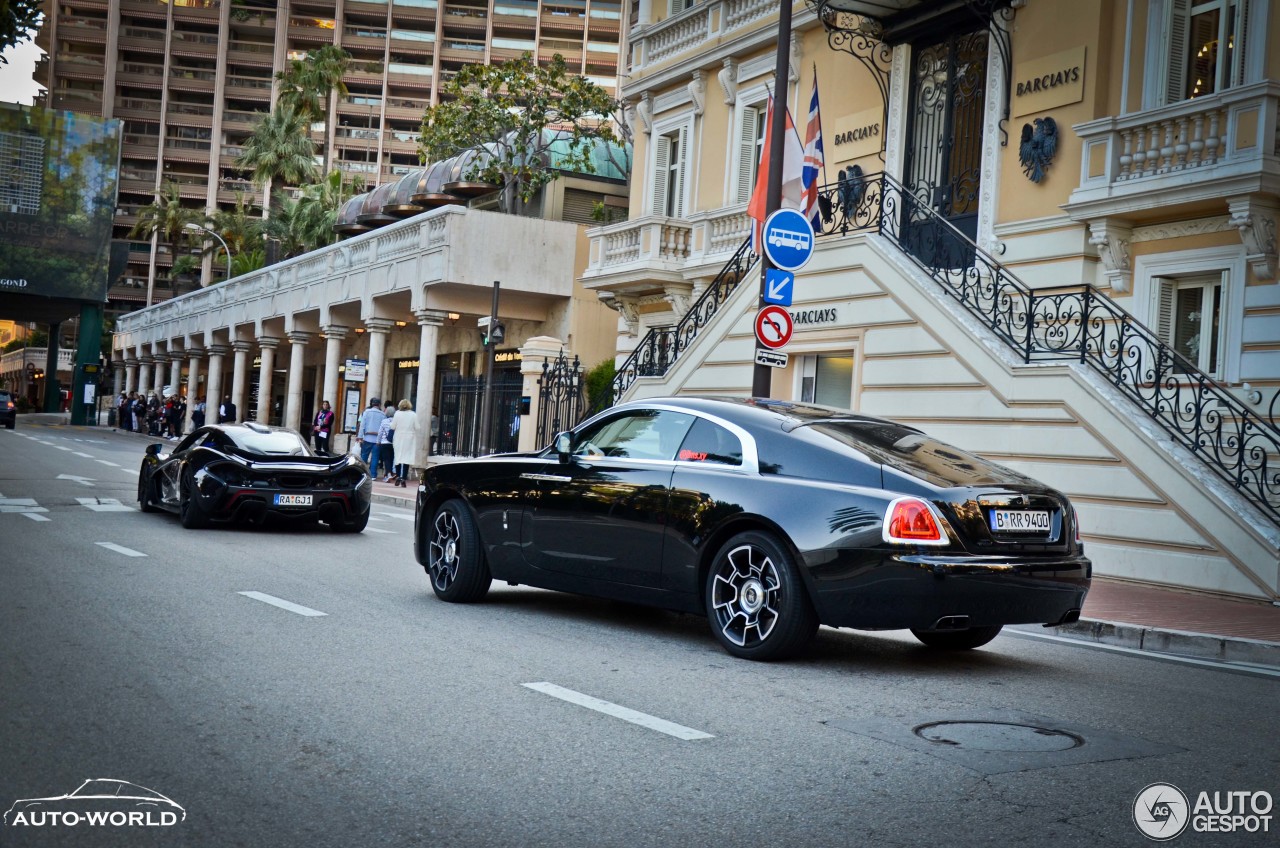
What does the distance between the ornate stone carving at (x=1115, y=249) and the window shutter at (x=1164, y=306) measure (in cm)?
35

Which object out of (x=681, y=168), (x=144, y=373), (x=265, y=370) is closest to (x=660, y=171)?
(x=681, y=168)

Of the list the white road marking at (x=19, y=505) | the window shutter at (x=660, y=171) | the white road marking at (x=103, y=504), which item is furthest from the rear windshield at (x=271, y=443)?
the window shutter at (x=660, y=171)

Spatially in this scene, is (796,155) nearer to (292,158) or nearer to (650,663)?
(650,663)

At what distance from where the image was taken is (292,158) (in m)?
65.4

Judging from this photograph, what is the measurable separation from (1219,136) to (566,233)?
70.4ft

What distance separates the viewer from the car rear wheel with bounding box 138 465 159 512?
16.7 m

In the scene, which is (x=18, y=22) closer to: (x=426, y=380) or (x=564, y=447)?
(x=564, y=447)

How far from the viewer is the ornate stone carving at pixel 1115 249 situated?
15.9 m

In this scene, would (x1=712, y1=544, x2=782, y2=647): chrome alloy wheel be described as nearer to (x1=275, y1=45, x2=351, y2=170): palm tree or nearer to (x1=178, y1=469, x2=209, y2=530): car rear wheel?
(x1=178, y1=469, x2=209, y2=530): car rear wheel

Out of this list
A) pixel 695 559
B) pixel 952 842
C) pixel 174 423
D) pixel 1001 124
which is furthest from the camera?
pixel 174 423

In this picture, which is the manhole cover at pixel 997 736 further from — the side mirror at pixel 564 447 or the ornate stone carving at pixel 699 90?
the ornate stone carving at pixel 699 90

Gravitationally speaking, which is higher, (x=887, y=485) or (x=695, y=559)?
(x=887, y=485)

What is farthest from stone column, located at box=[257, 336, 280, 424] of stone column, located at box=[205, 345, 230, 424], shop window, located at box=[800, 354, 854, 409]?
shop window, located at box=[800, 354, 854, 409]

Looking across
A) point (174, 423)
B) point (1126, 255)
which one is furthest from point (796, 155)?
point (174, 423)
